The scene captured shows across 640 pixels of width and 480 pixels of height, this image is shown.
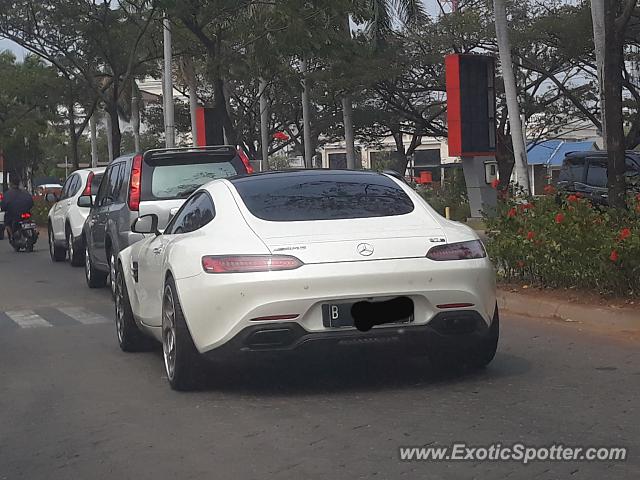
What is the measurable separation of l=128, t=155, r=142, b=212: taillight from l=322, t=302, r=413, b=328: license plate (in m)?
6.58

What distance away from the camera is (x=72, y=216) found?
2014cm

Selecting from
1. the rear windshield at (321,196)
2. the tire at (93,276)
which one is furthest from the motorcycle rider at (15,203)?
the rear windshield at (321,196)

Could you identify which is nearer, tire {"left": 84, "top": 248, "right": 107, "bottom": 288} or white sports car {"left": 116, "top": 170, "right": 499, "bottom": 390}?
white sports car {"left": 116, "top": 170, "right": 499, "bottom": 390}

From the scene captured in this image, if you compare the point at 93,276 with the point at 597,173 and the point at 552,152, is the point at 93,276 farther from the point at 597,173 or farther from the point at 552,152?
the point at 552,152

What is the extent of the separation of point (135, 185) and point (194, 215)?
17.2 ft

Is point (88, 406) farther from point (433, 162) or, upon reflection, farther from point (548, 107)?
point (433, 162)

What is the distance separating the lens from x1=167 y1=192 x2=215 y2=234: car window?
7.78 meters

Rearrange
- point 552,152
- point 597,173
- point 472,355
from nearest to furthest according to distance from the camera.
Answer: point 472,355 < point 597,173 < point 552,152

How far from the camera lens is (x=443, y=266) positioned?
22.9 feet

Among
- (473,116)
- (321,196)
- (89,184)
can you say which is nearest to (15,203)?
(89,184)

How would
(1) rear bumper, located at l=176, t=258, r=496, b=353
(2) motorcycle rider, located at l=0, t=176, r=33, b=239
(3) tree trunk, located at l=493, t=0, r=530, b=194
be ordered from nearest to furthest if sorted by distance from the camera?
(1) rear bumper, located at l=176, t=258, r=496, b=353 < (2) motorcycle rider, located at l=0, t=176, r=33, b=239 < (3) tree trunk, located at l=493, t=0, r=530, b=194

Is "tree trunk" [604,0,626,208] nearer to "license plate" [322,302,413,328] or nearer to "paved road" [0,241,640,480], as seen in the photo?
"paved road" [0,241,640,480]

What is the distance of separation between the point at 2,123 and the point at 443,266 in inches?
1743

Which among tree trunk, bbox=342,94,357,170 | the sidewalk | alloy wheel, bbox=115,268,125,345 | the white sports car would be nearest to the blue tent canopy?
tree trunk, bbox=342,94,357,170
